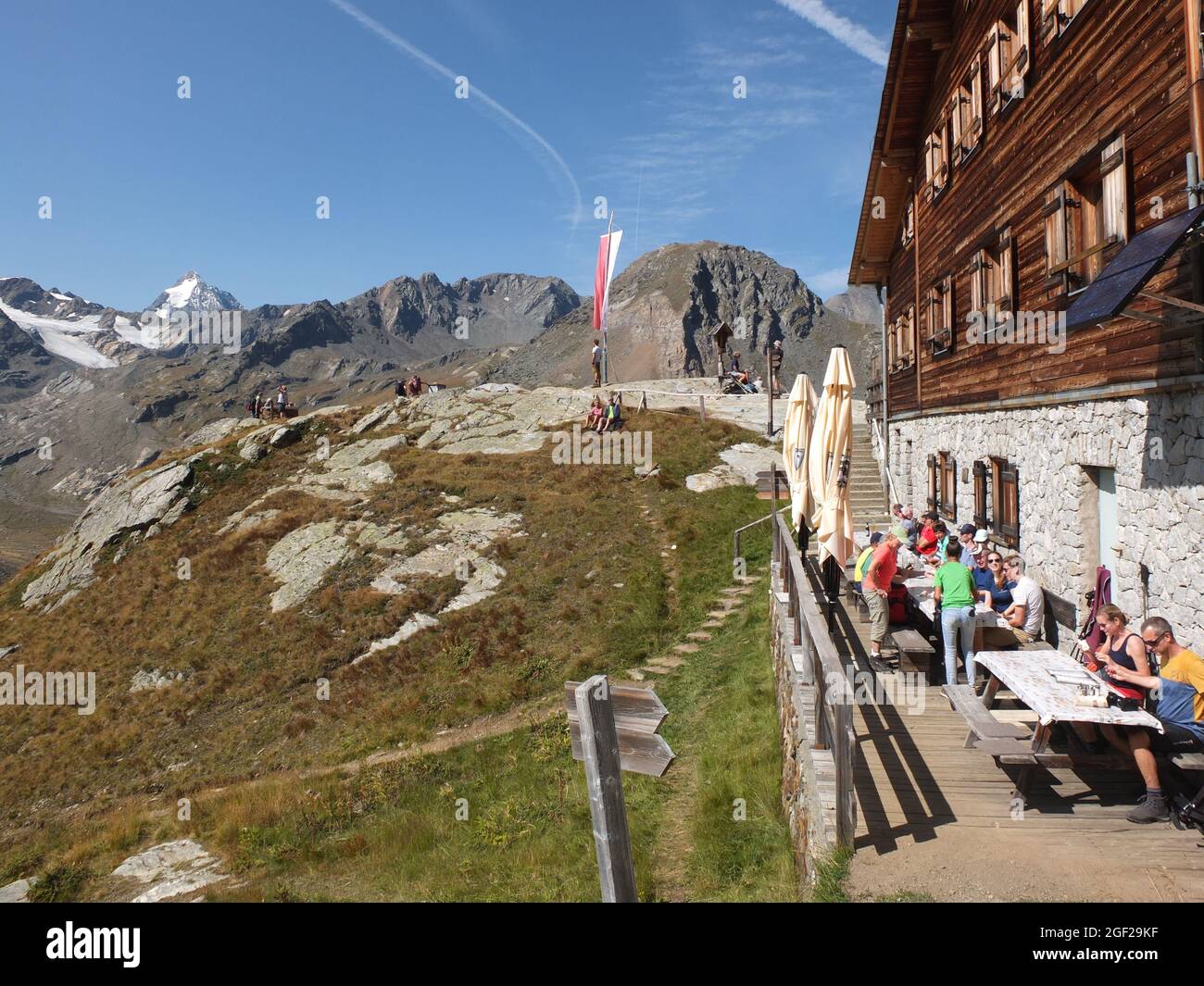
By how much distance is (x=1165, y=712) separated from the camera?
225 inches

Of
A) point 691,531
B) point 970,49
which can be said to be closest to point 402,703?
point 691,531

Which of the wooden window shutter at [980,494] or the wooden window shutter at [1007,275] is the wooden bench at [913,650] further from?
the wooden window shutter at [1007,275]

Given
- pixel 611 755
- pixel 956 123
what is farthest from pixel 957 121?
pixel 611 755

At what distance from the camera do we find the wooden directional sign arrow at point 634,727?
351 centimetres

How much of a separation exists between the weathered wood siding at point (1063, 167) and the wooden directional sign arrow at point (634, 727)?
6.16m

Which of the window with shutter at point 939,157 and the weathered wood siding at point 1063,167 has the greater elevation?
the window with shutter at point 939,157

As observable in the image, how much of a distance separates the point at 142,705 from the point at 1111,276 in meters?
21.1

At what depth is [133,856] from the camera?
37.2ft

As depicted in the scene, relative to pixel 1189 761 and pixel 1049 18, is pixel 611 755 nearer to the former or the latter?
pixel 1189 761

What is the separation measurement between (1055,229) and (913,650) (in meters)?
5.74

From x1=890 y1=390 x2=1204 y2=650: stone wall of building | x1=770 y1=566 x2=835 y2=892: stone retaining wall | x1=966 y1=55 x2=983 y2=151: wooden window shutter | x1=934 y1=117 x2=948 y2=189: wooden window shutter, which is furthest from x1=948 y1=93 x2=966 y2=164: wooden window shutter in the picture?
x1=770 y1=566 x2=835 y2=892: stone retaining wall

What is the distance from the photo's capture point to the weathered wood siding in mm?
6906

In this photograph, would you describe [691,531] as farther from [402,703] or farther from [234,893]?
[234,893]

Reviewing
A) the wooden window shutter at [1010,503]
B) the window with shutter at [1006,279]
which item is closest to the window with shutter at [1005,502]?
the wooden window shutter at [1010,503]
